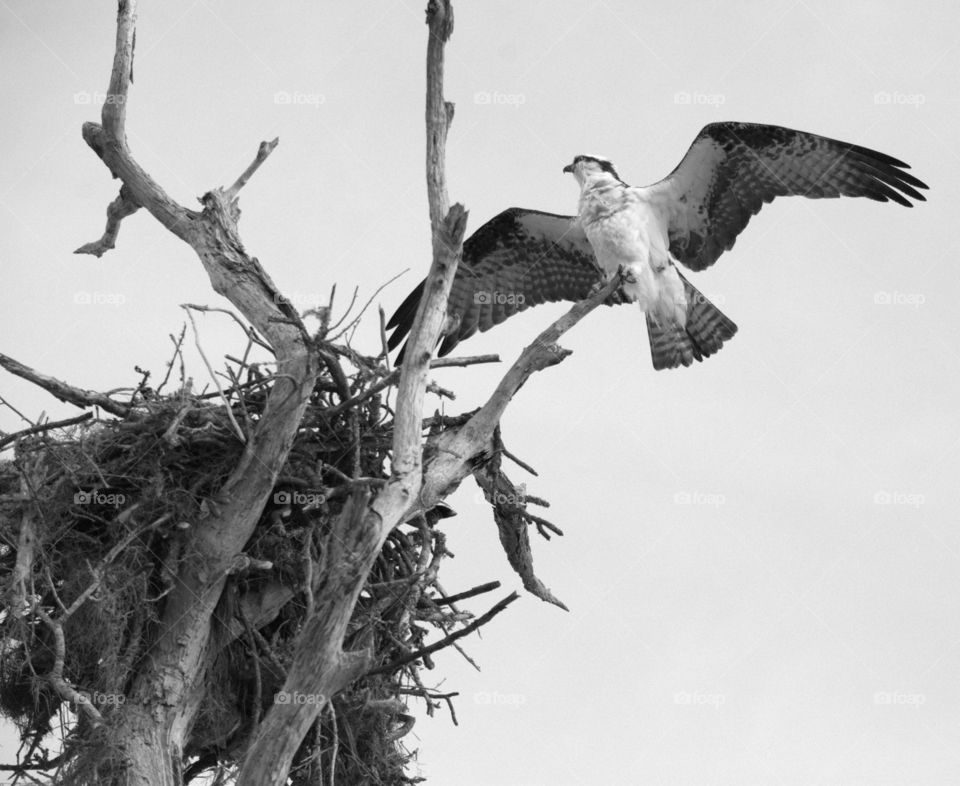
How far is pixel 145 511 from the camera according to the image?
636cm

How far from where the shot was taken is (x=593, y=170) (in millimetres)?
9164

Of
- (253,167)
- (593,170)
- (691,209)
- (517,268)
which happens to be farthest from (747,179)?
(253,167)

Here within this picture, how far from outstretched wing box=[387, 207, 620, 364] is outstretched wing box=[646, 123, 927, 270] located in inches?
30.5

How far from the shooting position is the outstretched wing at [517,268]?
9.38 m

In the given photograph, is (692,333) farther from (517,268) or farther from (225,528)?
(225,528)

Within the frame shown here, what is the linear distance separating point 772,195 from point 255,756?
5.68 m

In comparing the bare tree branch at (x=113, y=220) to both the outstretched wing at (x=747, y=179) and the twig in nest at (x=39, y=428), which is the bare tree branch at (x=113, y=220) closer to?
the twig in nest at (x=39, y=428)

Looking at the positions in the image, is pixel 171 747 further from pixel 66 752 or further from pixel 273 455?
pixel 273 455

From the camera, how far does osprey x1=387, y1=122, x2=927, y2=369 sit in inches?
341

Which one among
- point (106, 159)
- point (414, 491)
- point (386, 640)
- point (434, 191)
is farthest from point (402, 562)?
point (106, 159)

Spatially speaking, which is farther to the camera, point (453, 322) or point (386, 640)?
point (453, 322)

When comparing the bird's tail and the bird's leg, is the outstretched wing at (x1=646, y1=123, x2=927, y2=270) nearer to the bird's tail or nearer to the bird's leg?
the bird's tail

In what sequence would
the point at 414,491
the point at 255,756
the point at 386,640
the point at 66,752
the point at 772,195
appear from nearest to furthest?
the point at 255,756, the point at 414,491, the point at 66,752, the point at 386,640, the point at 772,195

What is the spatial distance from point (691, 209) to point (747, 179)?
17.7 inches
